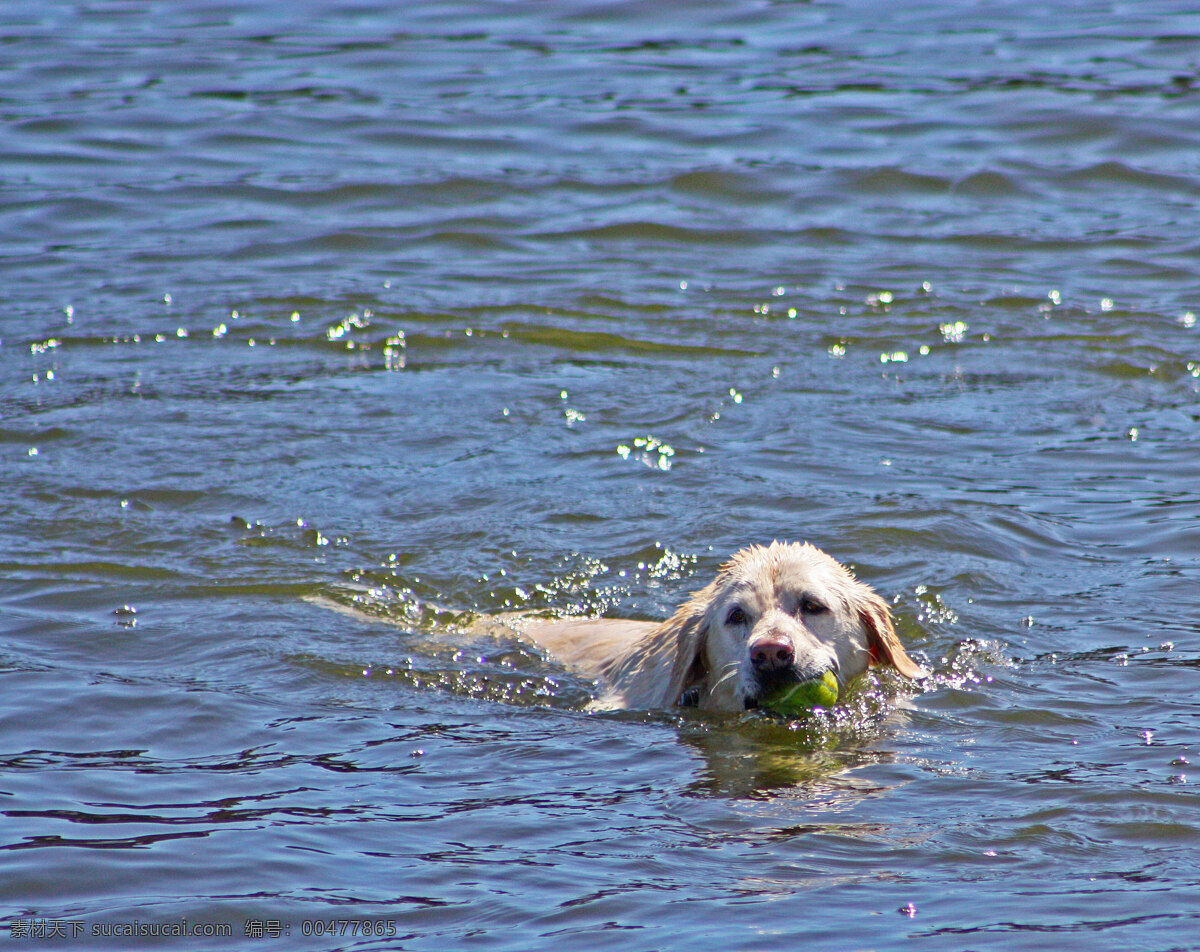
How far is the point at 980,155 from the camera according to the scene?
651 inches

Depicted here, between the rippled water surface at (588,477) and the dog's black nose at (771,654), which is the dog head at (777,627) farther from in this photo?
the rippled water surface at (588,477)

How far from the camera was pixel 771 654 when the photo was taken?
654 cm

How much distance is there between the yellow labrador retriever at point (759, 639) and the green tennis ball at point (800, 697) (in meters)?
0.03

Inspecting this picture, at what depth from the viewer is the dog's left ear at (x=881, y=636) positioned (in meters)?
7.09

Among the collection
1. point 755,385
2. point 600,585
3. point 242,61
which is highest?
point 242,61

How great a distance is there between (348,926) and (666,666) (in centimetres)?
255

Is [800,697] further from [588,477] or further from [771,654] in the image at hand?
[588,477]

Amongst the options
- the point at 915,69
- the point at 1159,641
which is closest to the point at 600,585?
the point at 1159,641

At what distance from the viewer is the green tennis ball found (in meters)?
6.64

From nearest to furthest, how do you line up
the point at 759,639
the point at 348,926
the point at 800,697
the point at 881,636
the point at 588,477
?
1. the point at 348,926
2. the point at 759,639
3. the point at 800,697
4. the point at 881,636
5. the point at 588,477

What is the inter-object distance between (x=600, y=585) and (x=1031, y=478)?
263 centimetres

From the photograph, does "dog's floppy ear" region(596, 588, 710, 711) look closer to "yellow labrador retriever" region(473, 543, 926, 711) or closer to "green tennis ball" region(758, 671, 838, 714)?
"yellow labrador retriever" region(473, 543, 926, 711)

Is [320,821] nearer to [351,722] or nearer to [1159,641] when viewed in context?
[351,722]

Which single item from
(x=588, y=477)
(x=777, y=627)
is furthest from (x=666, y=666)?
(x=588, y=477)
